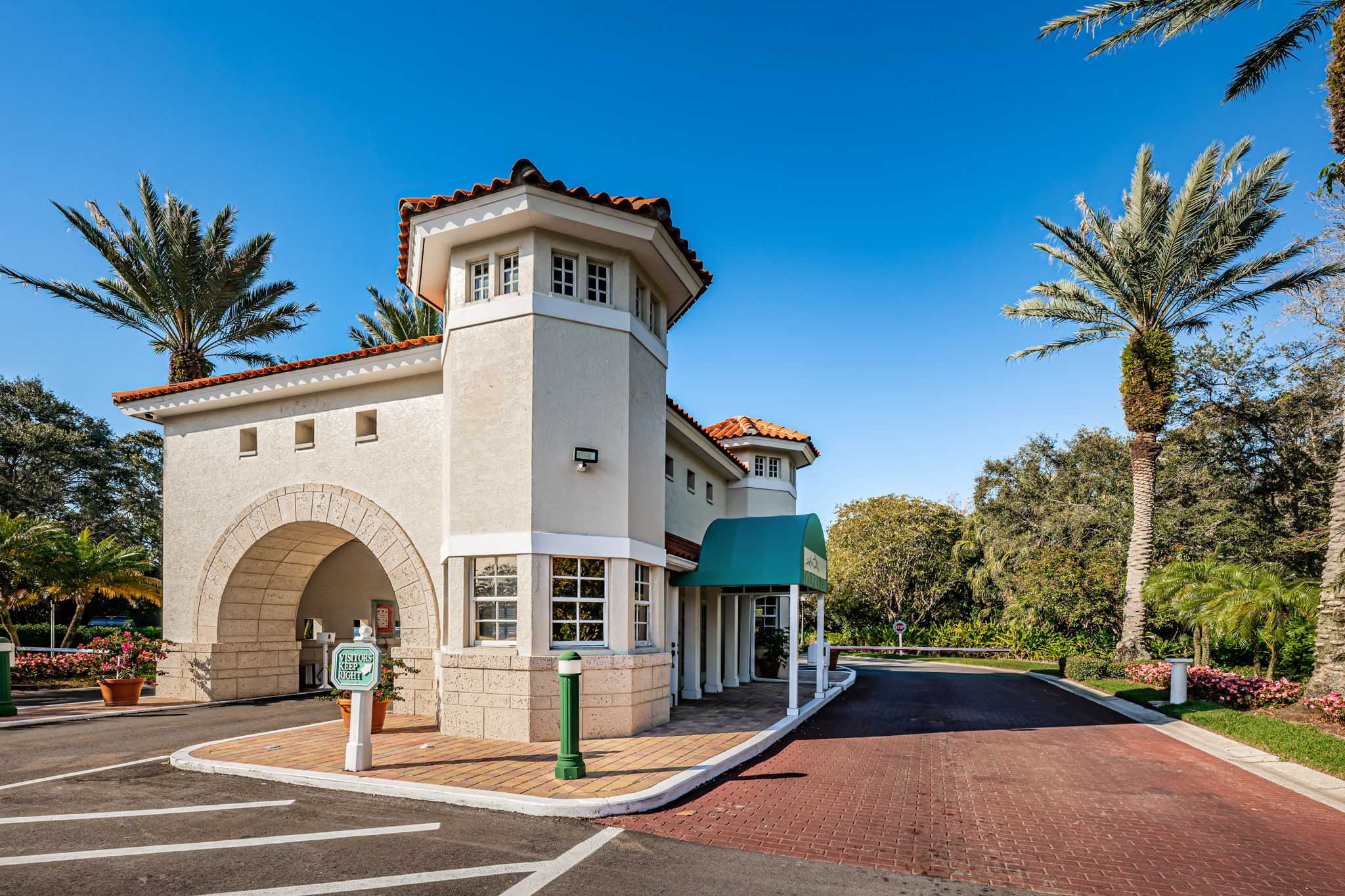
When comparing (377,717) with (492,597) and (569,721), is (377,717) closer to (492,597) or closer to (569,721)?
(492,597)

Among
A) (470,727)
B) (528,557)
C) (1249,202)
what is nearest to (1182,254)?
(1249,202)

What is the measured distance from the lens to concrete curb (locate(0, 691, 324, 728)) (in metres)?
12.8

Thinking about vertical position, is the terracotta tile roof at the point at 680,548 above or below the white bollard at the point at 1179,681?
above

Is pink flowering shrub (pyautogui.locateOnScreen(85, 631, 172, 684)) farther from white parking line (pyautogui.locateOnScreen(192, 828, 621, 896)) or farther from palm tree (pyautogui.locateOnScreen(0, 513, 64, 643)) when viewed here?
white parking line (pyautogui.locateOnScreen(192, 828, 621, 896))

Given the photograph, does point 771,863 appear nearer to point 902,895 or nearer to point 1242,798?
point 902,895

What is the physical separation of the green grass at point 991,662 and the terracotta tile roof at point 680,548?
56.1ft

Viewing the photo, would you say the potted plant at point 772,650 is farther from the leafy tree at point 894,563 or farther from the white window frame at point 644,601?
the leafy tree at point 894,563

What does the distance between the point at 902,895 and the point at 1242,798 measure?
5.54 m

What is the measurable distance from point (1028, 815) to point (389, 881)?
5.93 m

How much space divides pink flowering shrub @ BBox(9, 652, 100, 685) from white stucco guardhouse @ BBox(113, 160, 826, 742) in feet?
21.7

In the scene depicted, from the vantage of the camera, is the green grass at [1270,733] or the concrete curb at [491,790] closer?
the concrete curb at [491,790]

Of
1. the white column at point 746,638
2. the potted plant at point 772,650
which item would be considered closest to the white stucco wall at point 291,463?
the white column at point 746,638

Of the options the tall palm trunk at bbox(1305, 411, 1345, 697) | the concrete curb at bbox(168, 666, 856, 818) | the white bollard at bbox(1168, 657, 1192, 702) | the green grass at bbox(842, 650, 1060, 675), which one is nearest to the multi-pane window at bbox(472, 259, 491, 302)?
the concrete curb at bbox(168, 666, 856, 818)

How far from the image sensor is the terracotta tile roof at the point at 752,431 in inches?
925
